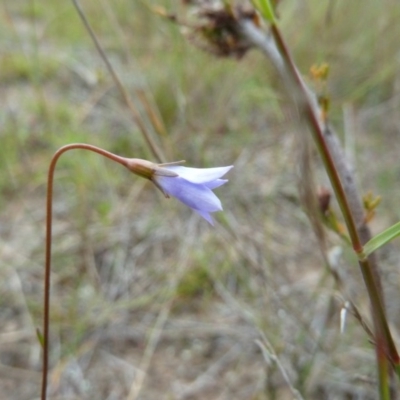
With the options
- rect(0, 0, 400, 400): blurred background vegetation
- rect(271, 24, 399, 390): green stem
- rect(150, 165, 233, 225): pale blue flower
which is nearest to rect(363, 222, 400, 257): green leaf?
rect(271, 24, 399, 390): green stem

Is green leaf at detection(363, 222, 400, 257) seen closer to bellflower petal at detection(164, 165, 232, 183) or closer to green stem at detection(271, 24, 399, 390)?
green stem at detection(271, 24, 399, 390)

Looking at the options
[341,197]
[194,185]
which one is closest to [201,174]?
[194,185]

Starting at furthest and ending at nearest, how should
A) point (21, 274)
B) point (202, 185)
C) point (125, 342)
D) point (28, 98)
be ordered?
point (28, 98), point (21, 274), point (125, 342), point (202, 185)

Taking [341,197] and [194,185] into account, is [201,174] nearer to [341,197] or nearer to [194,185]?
[194,185]

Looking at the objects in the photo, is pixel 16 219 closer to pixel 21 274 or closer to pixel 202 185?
pixel 21 274

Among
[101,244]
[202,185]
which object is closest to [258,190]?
[101,244]

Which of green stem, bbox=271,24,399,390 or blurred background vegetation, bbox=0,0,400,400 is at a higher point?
green stem, bbox=271,24,399,390

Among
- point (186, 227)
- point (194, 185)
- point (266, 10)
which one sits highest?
point (266, 10)
